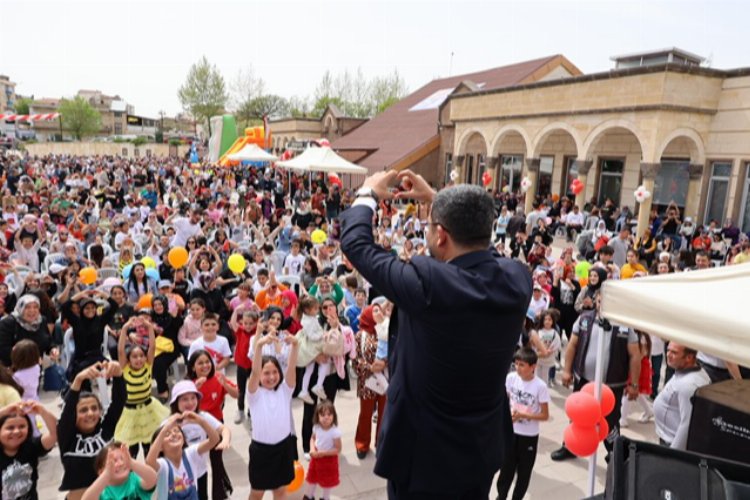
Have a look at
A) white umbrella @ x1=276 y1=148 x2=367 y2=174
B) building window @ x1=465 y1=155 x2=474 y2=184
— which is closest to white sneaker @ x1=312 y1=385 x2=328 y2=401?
white umbrella @ x1=276 y1=148 x2=367 y2=174

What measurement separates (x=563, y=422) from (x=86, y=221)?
478 inches

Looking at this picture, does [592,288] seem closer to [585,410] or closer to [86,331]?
[585,410]

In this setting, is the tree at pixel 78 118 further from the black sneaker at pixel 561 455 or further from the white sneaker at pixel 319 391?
the black sneaker at pixel 561 455

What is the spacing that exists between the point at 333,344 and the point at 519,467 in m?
2.11

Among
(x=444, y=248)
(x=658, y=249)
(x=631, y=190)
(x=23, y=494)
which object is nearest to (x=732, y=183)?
(x=631, y=190)

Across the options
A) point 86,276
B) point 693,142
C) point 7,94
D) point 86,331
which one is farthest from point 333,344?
point 7,94

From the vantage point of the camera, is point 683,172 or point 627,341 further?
point 683,172

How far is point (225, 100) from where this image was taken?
4878cm

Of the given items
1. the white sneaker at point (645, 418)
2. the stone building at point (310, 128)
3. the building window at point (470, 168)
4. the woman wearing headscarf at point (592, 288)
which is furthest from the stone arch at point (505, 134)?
the stone building at point (310, 128)

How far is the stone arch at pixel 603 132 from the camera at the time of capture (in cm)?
1554

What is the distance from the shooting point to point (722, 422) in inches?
134

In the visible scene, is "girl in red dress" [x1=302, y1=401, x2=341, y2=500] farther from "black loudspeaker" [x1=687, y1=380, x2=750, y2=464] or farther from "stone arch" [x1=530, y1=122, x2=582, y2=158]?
"stone arch" [x1=530, y1=122, x2=582, y2=158]

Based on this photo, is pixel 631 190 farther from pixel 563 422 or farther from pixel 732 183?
pixel 563 422

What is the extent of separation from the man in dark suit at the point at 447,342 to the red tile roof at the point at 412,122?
25.7 m
